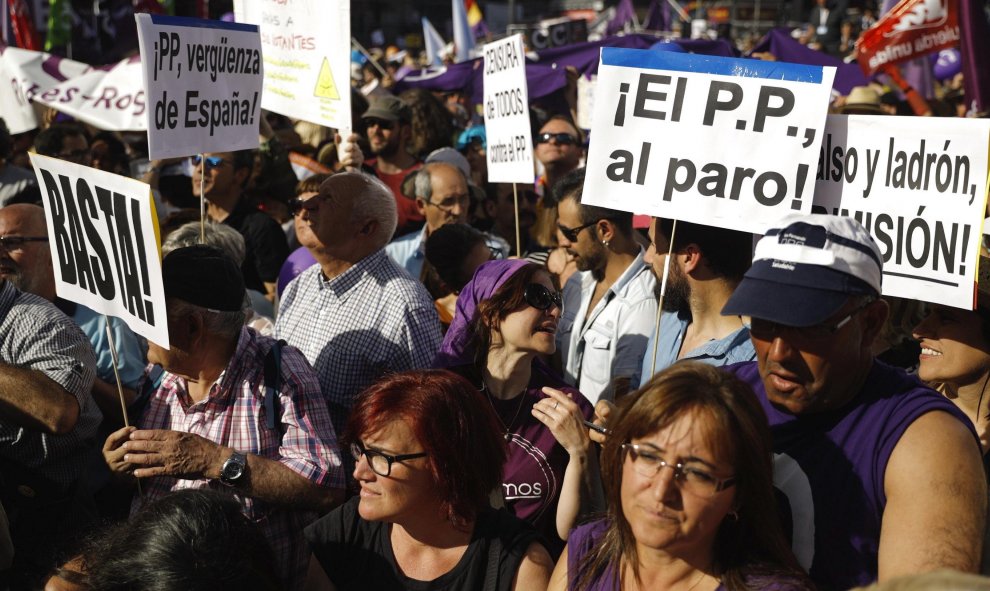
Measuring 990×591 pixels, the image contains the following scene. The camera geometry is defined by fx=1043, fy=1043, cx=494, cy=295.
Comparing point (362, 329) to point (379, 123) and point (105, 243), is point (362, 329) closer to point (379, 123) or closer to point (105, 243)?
point (105, 243)

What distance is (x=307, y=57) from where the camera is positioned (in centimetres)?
553

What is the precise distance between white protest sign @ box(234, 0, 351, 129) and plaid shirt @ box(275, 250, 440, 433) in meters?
1.32

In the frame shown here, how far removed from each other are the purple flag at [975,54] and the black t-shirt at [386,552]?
6.72 m

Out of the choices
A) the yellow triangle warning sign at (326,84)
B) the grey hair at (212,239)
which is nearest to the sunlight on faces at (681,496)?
the grey hair at (212,239)

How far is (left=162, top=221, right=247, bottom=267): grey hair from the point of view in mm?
4961

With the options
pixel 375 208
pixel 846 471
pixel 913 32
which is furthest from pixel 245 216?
pixel 913 32

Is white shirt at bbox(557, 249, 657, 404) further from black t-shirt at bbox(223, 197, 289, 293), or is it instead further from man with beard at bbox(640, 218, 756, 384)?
black t-shirt at bbox(223, 197, 289, 293)

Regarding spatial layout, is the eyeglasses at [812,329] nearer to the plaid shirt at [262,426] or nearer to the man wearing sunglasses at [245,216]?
the plaid shirt at [262,426]

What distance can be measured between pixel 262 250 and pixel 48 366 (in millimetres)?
2743

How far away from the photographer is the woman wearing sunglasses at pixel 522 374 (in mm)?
3336

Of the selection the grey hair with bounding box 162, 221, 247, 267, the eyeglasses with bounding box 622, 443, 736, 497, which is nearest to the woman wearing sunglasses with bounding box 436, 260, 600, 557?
the eyeglasses with bounding box 622, 443, 736, 497

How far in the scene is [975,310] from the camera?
3264mm

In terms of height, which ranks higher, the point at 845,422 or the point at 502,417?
the point at 845,422

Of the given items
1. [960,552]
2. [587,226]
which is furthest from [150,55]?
[960,552]
